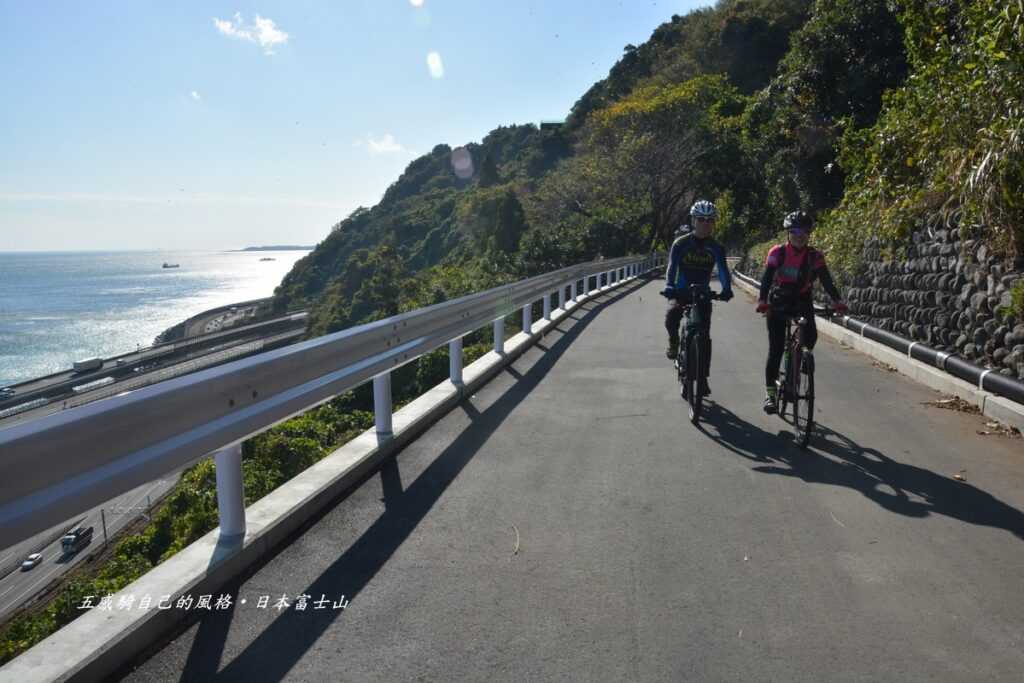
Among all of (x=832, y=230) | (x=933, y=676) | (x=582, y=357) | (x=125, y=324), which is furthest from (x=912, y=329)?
(x=125, y=324)

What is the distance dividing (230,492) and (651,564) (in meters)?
2.12

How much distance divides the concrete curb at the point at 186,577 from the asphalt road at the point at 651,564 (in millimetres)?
97

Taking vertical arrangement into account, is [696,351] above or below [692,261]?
below

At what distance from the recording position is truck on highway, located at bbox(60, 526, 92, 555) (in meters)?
34.6

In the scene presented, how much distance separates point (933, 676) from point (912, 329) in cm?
896

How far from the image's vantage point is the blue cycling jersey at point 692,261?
25.6ft

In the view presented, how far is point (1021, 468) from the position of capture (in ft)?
19.1

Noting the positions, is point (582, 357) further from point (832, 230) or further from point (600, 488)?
point (832, 230)

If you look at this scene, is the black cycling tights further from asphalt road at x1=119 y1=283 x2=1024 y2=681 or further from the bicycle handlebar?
the bicycle handlebar

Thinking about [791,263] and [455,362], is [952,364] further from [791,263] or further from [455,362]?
[455,362]

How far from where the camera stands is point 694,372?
7.52 meters

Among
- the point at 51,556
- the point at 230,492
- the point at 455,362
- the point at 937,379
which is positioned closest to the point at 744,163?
the point at 51,556

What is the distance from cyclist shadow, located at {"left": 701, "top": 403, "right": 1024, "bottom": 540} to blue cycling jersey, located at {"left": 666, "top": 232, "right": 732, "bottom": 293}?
4.91 feet

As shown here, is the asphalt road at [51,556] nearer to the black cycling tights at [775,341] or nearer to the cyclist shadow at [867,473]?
the black cycling tights at [775,341]
